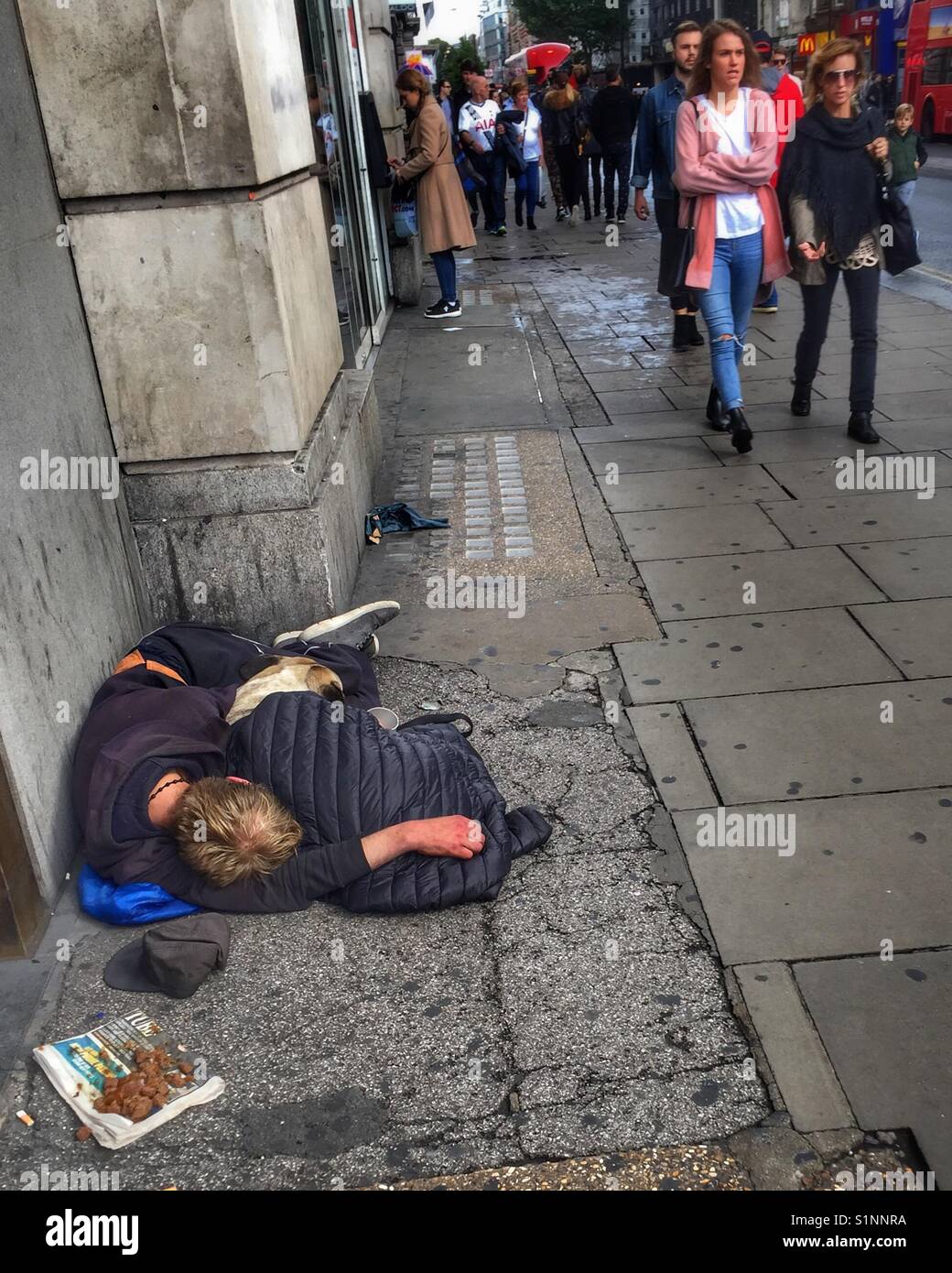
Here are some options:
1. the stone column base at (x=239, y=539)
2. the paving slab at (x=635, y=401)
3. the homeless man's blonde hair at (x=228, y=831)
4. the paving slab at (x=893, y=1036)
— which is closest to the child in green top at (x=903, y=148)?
the paving slab at (x=635, y=401)

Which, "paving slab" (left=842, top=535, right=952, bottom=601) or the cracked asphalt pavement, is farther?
"paving slab" (left=842, top=535, right=952, bottom=601)

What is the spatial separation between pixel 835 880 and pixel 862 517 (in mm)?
2827

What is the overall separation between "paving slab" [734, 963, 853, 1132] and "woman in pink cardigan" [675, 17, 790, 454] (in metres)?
4.17

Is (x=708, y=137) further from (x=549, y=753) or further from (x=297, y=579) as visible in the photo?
(x=549, y=753)

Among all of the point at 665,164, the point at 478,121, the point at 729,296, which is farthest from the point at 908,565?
the point at 478,121

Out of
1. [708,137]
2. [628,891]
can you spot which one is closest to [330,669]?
[628,891]

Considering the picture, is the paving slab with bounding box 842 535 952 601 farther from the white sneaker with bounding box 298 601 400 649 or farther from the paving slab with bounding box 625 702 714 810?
the white sneaker with bounding box 298 601 400 649

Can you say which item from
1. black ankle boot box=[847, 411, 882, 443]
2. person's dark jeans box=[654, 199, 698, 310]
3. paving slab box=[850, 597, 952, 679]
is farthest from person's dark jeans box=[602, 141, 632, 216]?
paving slab box=[850, 597, 952, 679]

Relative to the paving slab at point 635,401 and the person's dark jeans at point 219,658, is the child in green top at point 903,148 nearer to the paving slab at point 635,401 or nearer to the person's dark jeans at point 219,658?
the paving slab at point 635,401

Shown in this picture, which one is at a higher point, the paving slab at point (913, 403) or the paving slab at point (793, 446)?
the paving slab at point (793, 446)

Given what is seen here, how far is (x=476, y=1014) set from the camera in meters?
2.85

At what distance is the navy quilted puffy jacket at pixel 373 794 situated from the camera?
3.22 meters

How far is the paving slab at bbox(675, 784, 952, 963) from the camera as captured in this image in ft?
9.73

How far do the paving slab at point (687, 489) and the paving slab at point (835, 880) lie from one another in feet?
8.90
